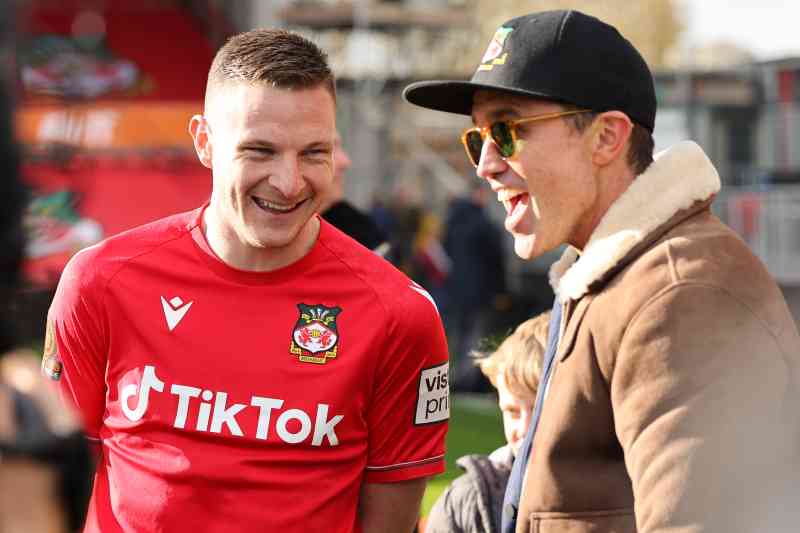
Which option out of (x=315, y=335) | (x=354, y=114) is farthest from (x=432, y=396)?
(x=354, y=114)

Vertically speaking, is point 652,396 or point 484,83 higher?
point 484,83

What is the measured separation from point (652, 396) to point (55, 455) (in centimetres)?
104

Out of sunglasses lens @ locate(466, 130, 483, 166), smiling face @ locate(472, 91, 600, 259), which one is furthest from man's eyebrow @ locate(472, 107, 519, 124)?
sunglasses lens @ locate(466, 130, 483, 166)

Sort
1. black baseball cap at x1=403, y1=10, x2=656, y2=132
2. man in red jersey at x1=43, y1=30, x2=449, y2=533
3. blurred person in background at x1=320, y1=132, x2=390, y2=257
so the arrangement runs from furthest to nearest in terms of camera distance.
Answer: blurred person in background at x1=320, y1=132, x2=390, y2=257, man in red jersey at x1=43, y1=30, x2=449, y2=533, black baseball cap at x1=403, y1=10, x2=656, y2=132

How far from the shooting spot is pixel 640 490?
204 cm

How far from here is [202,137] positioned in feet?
10.0

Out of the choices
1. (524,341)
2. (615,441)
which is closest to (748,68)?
(524,341)

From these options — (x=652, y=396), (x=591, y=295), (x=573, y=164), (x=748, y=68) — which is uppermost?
(x=748, y=68)

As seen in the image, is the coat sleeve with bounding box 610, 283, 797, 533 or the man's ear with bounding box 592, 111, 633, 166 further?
the man's ear with bounding box 592, 111, 633, 166

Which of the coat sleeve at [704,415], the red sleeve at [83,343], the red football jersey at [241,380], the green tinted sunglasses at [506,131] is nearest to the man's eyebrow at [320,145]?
the red football jersey at [241,380]

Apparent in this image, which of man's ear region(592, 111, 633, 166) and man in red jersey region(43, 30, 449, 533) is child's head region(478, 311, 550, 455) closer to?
man in red jersey region(43, 30, 449, 533)

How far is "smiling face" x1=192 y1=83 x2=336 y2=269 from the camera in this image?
9.42ft

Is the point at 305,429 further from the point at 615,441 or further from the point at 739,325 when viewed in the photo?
the point at 739,325

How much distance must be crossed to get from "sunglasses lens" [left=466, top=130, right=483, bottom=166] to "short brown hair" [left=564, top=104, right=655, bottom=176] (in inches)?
10.8
